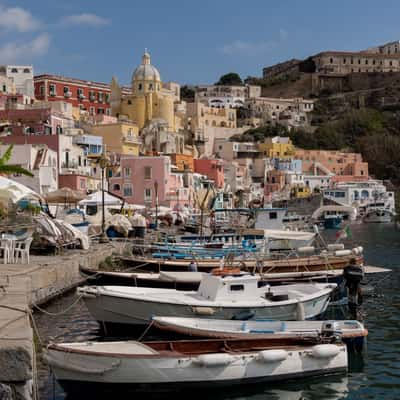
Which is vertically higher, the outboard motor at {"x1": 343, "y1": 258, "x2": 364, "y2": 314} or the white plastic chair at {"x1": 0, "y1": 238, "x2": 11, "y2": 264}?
the white plastic chair at {"x1": 0, "y1": 238, "x2": 11, "y2": 264}

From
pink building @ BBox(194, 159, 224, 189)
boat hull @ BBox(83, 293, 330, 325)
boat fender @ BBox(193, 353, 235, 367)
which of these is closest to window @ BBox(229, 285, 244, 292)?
boat hull @ BBox(83, 293, 330, 325)

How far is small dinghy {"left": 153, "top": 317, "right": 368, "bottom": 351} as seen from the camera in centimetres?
1212

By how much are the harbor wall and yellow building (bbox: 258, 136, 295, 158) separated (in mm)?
79468

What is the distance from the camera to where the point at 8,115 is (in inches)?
2196

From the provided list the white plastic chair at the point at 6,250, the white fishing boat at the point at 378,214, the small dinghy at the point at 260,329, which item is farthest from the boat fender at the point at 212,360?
the white fishing boat at the point at 378,214

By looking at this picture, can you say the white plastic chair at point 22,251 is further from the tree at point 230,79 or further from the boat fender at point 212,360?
the tree at point 230,79

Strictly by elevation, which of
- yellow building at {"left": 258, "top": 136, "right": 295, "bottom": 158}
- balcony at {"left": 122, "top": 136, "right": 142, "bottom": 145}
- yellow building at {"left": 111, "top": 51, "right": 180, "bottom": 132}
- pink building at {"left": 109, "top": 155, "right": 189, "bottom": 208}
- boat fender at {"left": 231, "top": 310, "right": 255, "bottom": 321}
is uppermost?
yellow building at {"left": 111, "top": 51, "right": 180, "bottom": 132}

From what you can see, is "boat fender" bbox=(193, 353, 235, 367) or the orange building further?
the orange building

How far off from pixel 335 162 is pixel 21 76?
53763mm

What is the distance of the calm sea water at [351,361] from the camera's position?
1108 cm

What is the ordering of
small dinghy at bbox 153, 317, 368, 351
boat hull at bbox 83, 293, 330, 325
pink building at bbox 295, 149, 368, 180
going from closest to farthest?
small dinghy at bbox 153, 317, 368, 351 → boat hull at bbox 83, 293, 330, 325 → pink building at bbox 295, 149, 368, 180

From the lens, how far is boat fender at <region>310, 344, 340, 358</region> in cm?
1162

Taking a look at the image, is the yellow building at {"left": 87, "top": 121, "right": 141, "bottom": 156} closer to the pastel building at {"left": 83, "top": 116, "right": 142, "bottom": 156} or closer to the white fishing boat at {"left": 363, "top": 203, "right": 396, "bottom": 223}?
the pastel building at {"left": 83, "top": 116, "right": 142, "bottom": 156}

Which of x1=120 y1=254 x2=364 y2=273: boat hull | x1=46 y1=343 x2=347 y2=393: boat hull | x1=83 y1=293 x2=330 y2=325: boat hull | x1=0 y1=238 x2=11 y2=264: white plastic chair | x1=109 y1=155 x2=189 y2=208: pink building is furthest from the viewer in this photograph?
x1=109 y1=155 x2=189 y2=208: pink building
